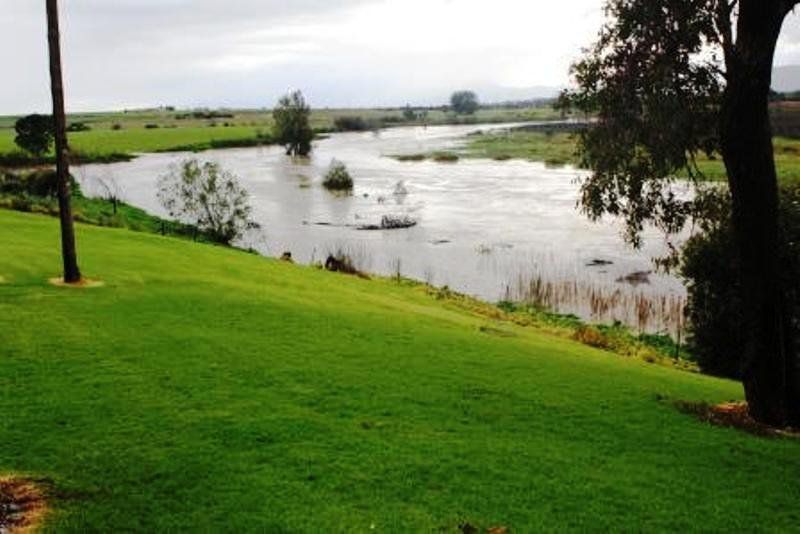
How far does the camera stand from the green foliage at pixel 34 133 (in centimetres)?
10800

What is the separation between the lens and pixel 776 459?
15.8 meters

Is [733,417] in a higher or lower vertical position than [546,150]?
lower

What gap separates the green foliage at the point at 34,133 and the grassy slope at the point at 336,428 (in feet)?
299

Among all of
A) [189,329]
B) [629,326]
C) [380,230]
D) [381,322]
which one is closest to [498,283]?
[629,326]

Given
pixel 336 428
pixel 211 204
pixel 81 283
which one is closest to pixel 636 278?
pixel 211 204

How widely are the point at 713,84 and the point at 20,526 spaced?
15.9m

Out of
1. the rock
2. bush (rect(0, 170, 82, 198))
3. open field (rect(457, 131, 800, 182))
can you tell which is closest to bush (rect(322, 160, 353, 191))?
open field (rect(457, 131, 800, 182))

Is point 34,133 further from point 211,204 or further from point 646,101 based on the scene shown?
point 646,101

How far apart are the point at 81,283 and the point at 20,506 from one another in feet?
53.2

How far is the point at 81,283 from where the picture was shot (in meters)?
26.7

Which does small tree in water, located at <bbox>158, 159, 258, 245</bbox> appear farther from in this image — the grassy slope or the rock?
the grassy slope

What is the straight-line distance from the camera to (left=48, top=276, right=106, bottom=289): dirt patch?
2622 centimetres

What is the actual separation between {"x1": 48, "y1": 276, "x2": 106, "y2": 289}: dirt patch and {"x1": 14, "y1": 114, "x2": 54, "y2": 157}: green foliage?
90376 mm

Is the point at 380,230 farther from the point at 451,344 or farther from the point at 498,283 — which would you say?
the point at 451,344
